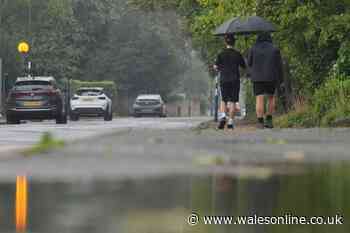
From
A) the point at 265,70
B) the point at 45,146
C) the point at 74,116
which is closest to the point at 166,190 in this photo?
the point at 45,146

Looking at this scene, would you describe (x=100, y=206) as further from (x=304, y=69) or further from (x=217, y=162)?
(x=304, y=69)

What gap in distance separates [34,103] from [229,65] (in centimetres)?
1713

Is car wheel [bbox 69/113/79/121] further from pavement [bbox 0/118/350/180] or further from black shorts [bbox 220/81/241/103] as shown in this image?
pavement [bbox 0/118/350/180]

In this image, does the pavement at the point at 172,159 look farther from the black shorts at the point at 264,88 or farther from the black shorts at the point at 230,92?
the black shorts at the point at 230,92

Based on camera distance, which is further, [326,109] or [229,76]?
[326,109]

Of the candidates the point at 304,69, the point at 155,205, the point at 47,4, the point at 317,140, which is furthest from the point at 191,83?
the point at 155,205

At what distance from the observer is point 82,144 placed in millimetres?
9930

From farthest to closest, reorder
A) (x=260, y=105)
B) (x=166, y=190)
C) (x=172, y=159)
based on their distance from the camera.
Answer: (x=260, y=105) → (x=172, y=159) → (x=166, y=190)

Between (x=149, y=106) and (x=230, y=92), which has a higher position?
(x=230, y=92)

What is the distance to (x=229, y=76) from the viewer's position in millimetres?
18203

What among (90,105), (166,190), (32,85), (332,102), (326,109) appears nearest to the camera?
(166,190)

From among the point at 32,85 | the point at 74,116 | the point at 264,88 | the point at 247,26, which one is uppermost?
the point at 247,26

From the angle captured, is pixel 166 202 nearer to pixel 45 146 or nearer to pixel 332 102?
pixel 45 146

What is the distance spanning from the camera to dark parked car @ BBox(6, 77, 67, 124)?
3438 cm
